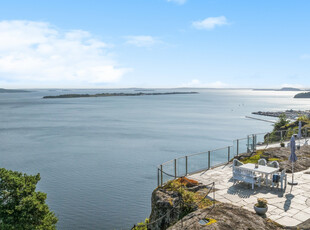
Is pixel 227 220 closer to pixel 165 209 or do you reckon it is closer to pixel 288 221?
pixel 288 221

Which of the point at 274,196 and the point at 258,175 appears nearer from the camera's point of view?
the point at 274,196

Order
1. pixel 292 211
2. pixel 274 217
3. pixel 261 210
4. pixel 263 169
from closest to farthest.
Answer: pixel 261 210 → pixel 274 217 → pixel 292 211 → pixel 263 169

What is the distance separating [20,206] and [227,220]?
28.1 ft

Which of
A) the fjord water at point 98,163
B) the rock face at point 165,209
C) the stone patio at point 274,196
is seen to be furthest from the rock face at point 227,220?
the fjord water at point 98,163

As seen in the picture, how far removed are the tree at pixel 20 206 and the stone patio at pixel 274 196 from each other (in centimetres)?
733

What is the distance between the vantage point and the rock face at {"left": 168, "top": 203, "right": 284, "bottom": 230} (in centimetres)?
834

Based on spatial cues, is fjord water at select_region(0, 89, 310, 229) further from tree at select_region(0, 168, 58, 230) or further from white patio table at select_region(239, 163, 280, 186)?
white patio table at select_region(239, 163, 280, 186)

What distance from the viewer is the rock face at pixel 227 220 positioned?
834 centimetres

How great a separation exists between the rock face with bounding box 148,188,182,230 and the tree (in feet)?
16.0

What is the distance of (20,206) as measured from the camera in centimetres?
1152

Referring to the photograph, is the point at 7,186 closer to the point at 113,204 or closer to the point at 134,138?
the point at 113,204

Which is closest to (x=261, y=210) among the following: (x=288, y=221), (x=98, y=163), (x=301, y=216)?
(x=288, y=221)

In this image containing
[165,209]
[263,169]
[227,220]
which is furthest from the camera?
[263,169]

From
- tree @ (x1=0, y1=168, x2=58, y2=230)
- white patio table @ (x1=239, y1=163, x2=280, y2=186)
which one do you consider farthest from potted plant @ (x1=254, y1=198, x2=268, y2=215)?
tree @ (x1=0, y1=168, x2=58, y2=230)
